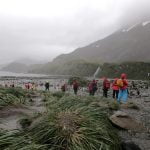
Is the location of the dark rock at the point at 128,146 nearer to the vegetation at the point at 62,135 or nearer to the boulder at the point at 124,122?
the vegetation at the point at 62,135

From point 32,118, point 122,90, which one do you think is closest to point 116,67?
point 122,90

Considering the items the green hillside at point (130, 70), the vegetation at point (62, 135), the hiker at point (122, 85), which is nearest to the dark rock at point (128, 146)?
the vegetation at point (62, 135)

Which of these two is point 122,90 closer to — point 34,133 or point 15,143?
point 34,133

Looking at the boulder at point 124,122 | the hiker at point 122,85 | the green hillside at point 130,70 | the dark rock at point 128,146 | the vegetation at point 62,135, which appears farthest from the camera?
the green hillside at point 130,70

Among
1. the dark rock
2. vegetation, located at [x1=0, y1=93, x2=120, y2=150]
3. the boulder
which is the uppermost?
vegetation, located at [x1=0, y1=93, x2=120, y2=150]

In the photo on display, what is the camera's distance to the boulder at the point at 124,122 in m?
9.47

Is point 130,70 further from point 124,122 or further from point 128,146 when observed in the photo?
point 128,146

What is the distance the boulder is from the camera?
947cm

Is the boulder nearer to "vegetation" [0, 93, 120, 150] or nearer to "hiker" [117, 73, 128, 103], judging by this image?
"vegetation" [0, 93, 120, 150]

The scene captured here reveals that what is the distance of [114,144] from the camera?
681 cm

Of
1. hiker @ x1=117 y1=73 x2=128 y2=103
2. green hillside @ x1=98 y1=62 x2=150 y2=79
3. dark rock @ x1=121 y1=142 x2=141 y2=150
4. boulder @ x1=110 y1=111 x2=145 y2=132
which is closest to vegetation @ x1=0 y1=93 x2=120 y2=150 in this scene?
dark rock @ x1=121 y1=142 x2=141 y2=150

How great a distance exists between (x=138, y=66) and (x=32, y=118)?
383 feet

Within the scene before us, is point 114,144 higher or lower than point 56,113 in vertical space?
lower

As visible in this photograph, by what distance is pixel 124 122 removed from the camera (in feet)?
31.7
